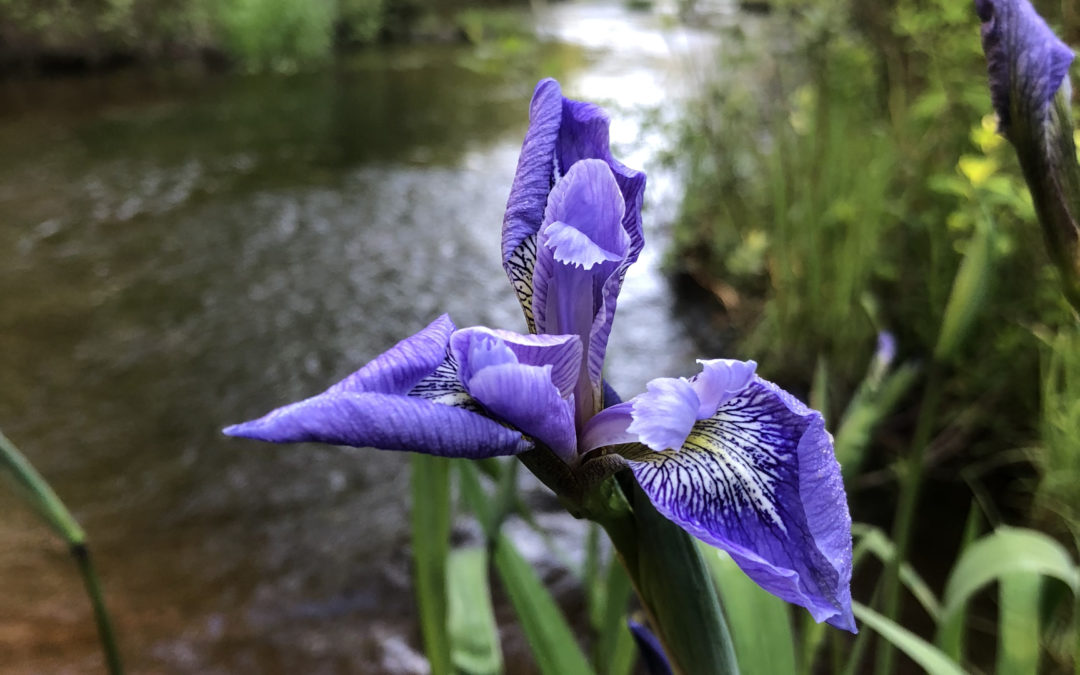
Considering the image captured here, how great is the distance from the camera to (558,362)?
0.46 metres

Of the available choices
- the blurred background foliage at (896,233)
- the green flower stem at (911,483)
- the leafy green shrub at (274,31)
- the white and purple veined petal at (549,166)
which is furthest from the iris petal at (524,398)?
the leafy green shrub at (274,31)

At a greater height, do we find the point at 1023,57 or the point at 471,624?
the point at 1023,57

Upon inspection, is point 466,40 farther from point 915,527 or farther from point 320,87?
point 915,527

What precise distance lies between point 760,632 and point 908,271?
144 cm

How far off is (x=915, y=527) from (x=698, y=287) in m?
1.44

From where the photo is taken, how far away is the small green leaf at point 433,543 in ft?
2.08

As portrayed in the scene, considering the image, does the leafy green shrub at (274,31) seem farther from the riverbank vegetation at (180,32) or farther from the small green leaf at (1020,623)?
the small green leaf at (1020,623)

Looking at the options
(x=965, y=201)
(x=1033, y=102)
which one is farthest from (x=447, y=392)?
(x=965, y=201)

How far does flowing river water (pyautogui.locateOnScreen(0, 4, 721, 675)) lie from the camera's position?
1.57 metres

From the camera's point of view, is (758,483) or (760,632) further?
(760,632)

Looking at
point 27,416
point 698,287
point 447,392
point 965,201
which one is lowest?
point 27,416

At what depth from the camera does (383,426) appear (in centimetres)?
34

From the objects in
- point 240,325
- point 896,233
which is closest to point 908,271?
point 896,233

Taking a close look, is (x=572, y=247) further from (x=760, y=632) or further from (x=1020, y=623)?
(x=1020, y=623)
